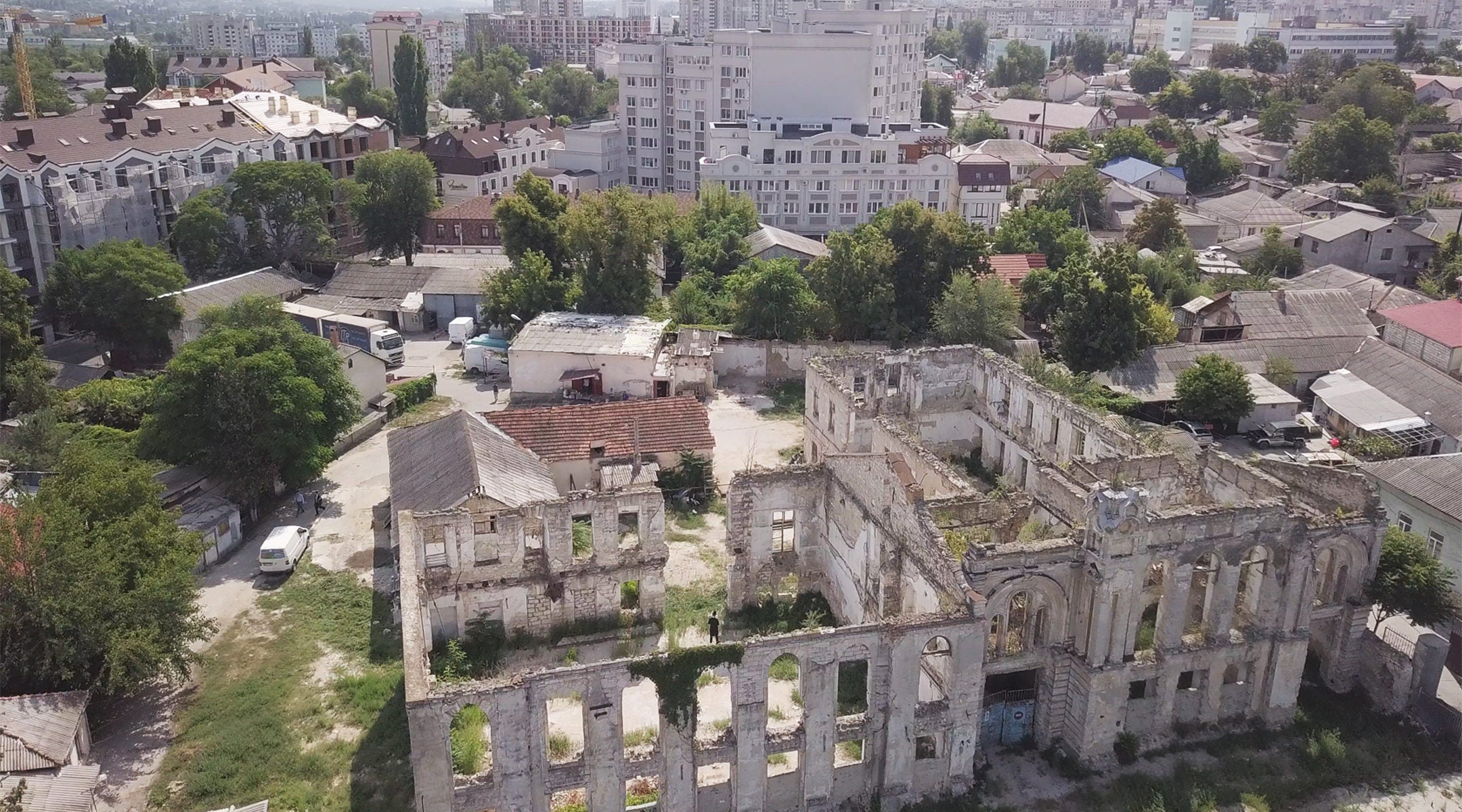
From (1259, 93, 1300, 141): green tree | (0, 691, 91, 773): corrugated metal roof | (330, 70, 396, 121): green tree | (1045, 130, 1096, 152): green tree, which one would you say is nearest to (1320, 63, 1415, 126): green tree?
(1259, 93, 1300, 141): green tree

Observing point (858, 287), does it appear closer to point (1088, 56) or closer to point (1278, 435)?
point (1278, 435)

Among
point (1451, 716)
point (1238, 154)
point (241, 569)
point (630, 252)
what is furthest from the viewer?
point (1238, 154)

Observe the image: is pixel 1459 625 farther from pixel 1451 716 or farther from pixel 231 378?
pixel 231 378

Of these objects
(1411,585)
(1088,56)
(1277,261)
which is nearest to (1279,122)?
(1277,261)

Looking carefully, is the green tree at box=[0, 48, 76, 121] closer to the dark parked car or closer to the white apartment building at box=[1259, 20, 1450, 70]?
the dark parked car

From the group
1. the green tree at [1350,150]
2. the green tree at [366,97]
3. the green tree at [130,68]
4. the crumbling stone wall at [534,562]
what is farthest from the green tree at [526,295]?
the green tree at [366,97]

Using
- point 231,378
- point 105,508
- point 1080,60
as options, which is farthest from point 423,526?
point 1080,60
